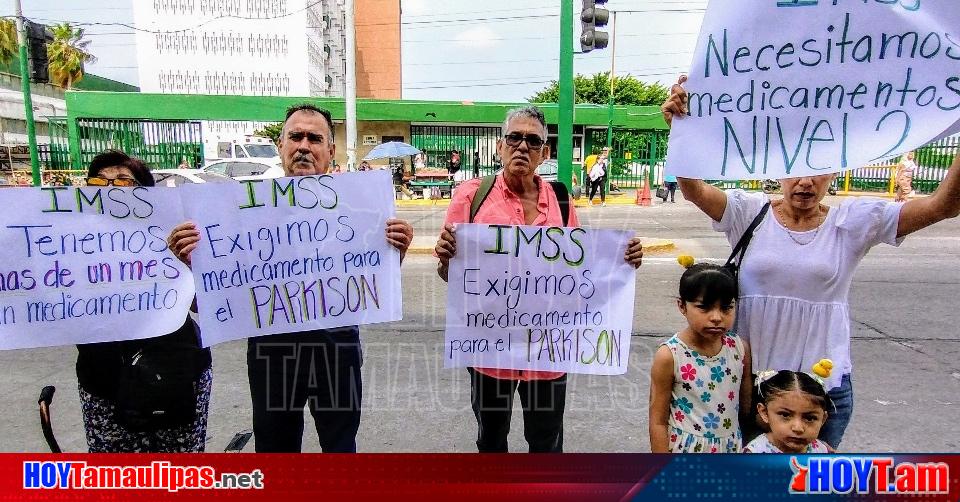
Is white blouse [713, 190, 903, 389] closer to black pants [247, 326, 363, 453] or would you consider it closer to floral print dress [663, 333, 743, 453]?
floral print dress [663, 333, 743, 453]

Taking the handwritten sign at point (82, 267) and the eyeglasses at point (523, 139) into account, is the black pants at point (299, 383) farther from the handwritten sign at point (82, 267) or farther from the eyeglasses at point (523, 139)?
the eyeglasses at point (523, 139)

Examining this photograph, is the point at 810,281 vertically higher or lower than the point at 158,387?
higher

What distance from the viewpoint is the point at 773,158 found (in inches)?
78.7

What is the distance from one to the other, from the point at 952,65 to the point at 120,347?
10.0ft

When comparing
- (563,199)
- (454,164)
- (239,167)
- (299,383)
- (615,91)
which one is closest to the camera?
(299,383)

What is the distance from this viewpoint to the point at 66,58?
40.8 meters

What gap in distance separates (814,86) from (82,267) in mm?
2774

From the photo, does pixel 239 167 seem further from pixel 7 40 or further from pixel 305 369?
pixel 7 40

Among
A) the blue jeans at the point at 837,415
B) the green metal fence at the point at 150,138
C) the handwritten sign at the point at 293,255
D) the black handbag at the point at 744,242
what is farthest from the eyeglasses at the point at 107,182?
the green metal fence at the point at 150,138

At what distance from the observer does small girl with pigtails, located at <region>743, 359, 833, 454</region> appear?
6.12ft

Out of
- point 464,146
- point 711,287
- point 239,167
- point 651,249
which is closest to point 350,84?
point 239,167

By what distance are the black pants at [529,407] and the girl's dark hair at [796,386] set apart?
77 cm

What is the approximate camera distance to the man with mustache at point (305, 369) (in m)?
2.22

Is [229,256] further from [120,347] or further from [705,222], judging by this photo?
[705,222]
